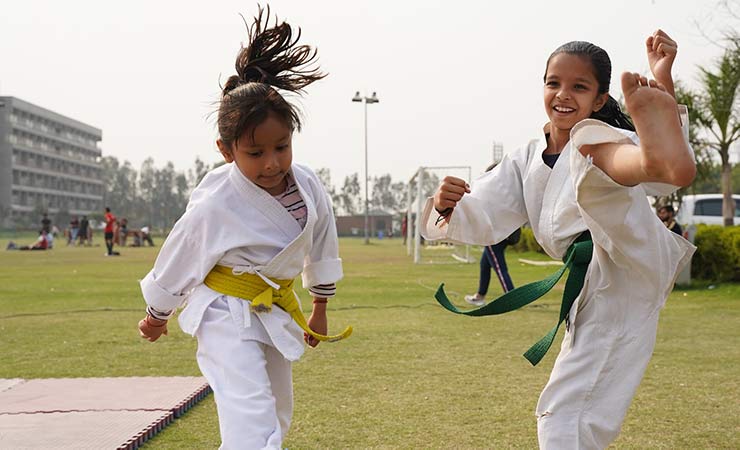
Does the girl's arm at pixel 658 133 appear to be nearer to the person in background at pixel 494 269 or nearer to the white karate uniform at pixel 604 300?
the white karate uniform at pixel 604 300

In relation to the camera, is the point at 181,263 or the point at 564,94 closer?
the point at 564,94

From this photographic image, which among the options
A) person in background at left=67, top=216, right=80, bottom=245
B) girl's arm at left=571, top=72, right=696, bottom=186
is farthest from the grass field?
person in background at left=67, top=216, right=80, bottom=245

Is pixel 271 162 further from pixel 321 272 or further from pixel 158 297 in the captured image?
pixel 158 297

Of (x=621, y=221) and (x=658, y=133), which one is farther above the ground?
(x=658, y=133)

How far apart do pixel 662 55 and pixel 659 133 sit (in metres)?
0.60

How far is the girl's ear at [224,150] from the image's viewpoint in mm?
3068

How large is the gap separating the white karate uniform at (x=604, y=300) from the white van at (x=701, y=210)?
17677 millimetres

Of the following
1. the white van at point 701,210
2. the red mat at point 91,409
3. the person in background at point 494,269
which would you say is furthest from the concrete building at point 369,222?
the red mat at point 91,409

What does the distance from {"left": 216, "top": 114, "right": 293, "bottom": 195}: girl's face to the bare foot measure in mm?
1295

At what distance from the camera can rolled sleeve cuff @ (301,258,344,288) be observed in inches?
129

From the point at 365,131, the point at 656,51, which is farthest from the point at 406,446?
the point at 365,131

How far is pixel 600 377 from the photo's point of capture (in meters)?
2.70

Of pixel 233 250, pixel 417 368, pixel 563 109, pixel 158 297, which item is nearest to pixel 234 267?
pixel 233 250

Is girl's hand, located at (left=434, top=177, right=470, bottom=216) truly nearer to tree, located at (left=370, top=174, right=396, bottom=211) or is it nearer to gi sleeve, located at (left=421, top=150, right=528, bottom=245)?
gi sleeve, located at (left=421, top=150, right=528, bottom=245)
